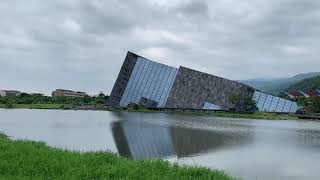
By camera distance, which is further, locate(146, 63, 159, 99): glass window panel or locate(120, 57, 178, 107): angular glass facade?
locate(146, 63, 159, 99): glass window panel

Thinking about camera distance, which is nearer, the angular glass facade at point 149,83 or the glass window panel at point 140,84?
the angular glass facade at point 149,83

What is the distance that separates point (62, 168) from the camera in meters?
12.2

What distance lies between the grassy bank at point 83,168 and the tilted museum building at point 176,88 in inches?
3227

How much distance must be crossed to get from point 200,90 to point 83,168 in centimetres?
8629

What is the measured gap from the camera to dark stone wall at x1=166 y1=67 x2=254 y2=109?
96.6 metres

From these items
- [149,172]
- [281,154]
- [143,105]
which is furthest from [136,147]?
[143,105]

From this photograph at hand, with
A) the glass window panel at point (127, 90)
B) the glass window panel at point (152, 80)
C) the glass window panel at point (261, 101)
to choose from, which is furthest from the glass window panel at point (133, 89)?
the glass window panel at point (261, 101)

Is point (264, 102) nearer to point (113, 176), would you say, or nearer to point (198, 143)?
point (198, 143)

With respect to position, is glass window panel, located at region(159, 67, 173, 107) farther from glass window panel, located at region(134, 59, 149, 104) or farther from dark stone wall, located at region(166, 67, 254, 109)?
glass window panel, located at region(134, 59, 149, 104)

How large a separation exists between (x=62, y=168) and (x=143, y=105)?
84.0 meters

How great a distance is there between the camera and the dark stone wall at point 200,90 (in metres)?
96.6

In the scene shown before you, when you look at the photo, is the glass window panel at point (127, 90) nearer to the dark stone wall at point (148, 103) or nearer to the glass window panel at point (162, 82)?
the dark stone wall at point (148, 103)

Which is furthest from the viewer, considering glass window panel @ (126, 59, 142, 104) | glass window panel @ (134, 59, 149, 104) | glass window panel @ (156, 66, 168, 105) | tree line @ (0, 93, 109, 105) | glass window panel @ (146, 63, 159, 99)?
tree line @ (0, 93, 109, 105)

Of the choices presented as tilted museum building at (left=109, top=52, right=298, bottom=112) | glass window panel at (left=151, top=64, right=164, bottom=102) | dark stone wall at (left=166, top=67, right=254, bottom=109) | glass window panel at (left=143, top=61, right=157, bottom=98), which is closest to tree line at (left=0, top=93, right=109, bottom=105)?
tilted museum building at (left=109, top=52, right=298, bottom=112)
